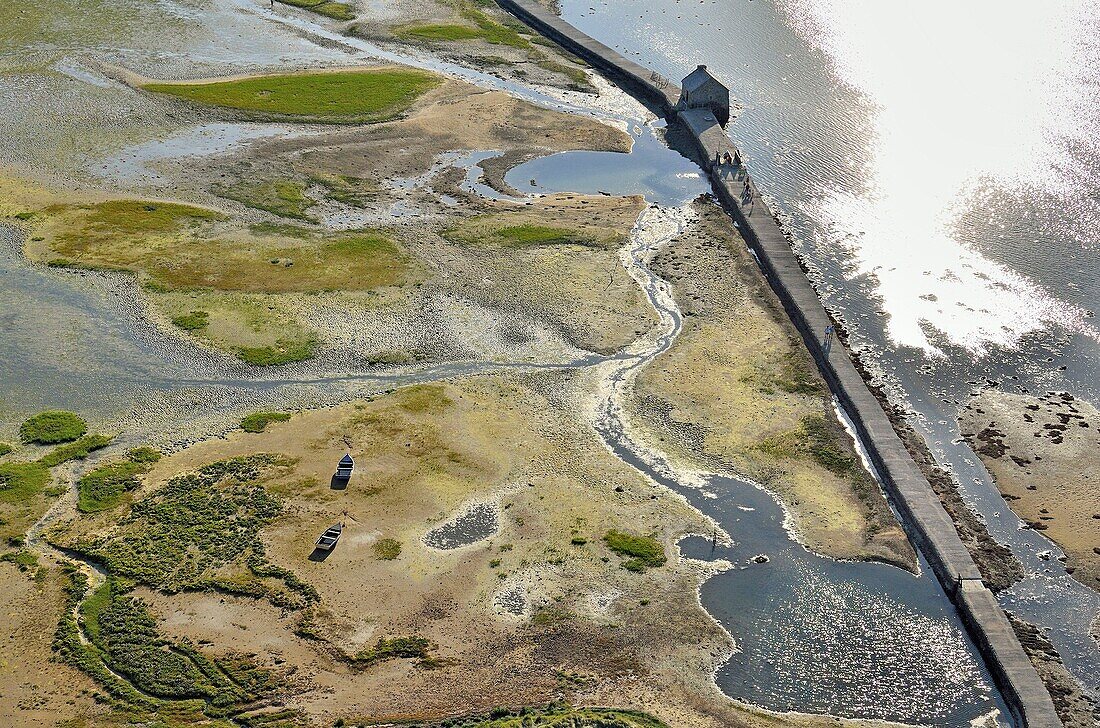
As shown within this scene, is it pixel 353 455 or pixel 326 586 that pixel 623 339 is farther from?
pixel 326 586

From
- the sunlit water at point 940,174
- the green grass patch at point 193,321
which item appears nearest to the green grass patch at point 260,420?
the green grass patch at point 193,321

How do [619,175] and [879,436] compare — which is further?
[619,175]

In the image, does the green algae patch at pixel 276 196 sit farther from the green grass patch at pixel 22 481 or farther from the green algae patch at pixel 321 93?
the green grass patch at pixel 22 481

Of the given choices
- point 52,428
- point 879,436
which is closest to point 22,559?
point 52,428

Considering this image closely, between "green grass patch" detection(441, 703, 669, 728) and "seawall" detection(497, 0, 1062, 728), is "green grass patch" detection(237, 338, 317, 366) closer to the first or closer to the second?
"green grass patch" detection(441, 703, 669, 728)

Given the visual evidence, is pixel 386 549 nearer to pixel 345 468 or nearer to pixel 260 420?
pixel 345 468

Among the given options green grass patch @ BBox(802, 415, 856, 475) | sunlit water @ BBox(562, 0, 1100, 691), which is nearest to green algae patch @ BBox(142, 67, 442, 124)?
sunlit water @ BBox(562, 0, 1100, 691)
